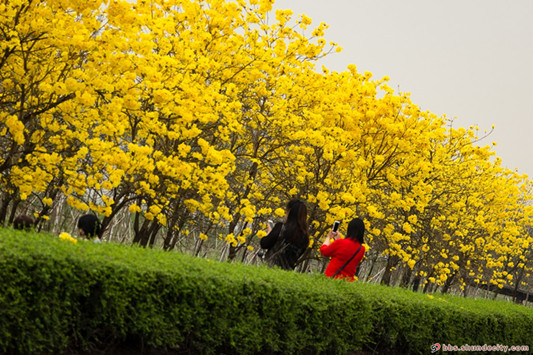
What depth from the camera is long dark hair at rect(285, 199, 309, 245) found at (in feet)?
32.0

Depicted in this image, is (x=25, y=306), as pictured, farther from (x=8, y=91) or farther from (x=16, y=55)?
(x=8, y=91)

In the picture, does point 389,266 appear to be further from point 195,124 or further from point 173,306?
point 173,306

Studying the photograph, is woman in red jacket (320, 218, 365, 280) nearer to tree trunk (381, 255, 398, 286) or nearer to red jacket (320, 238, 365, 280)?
red jacket (320, 238, 365, 280)

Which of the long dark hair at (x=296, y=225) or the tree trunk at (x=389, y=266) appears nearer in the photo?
the long dark hair at (x=296, y=225)

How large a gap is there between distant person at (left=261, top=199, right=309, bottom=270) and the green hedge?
2.72 ft

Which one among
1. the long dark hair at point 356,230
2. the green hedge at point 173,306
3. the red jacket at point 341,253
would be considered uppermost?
the long dark hair at point 356,230

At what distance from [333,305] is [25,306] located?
12.8 feet

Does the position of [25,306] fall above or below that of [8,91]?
below

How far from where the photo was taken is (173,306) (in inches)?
240

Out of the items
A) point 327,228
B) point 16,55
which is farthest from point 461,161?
point 16,55

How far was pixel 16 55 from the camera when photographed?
8.38 m

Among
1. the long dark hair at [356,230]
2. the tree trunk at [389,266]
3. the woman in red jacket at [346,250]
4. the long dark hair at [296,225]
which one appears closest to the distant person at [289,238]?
the long dark hair at [296,225]

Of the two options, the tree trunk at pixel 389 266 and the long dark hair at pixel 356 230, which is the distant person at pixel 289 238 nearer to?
the long dark hair at pixel 356 230

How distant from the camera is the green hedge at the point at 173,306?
199 inches
